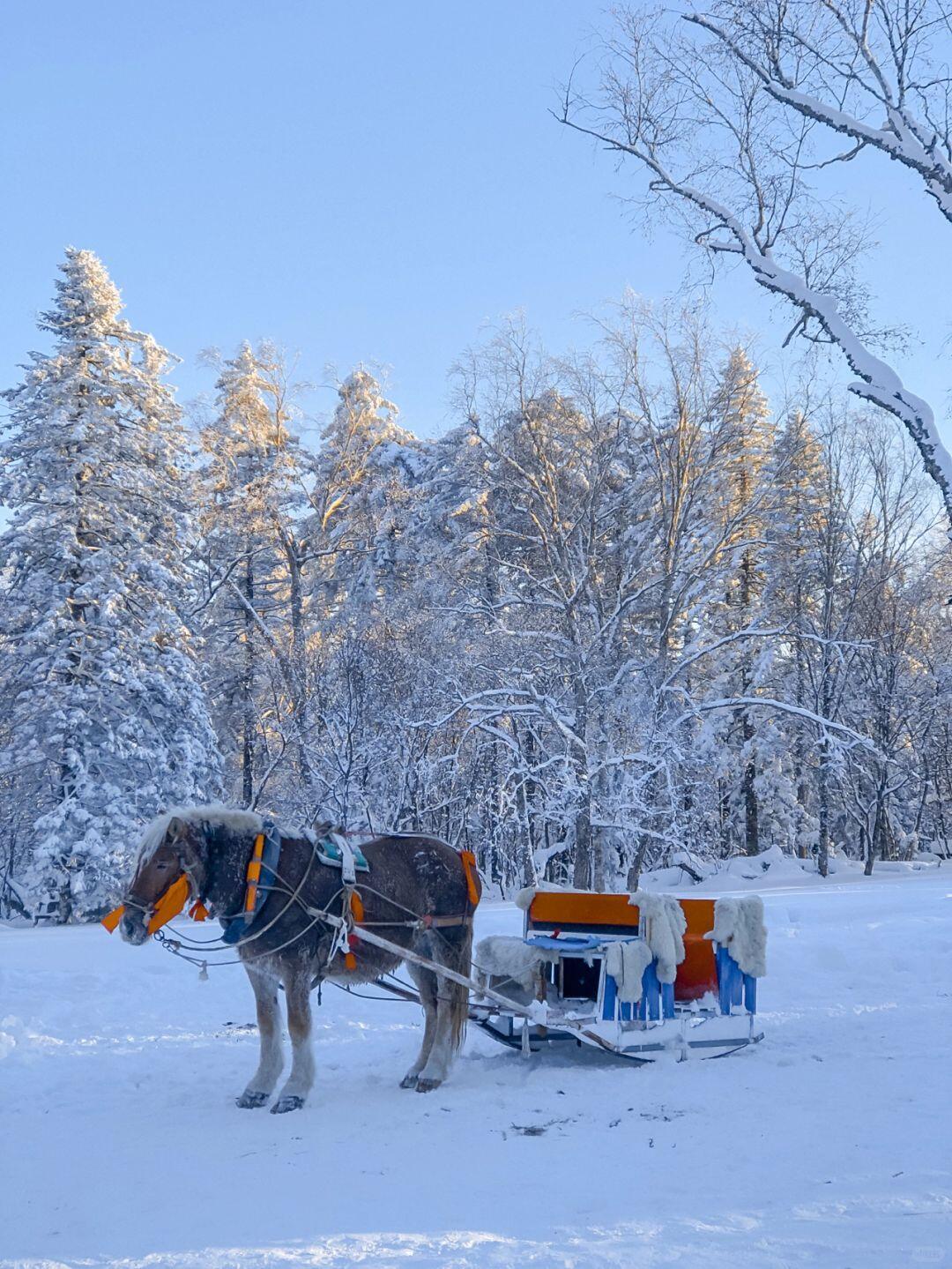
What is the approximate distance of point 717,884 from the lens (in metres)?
22.9

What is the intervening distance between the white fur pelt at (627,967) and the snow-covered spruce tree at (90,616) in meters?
13.8

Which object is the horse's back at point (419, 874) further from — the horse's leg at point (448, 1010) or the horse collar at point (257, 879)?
the horse collar at point (257, 879)

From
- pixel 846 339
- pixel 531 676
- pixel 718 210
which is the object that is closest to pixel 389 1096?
pixel 846 339

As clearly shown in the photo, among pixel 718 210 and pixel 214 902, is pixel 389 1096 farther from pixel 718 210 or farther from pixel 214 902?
pixel 718 210

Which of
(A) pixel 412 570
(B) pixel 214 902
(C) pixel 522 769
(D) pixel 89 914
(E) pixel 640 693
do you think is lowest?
(D) pixel 89 914

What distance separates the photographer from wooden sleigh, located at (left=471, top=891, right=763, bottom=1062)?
7.06 meters

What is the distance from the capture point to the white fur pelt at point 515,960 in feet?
25.0

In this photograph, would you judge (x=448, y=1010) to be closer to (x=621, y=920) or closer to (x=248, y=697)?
(x=621, y=920)

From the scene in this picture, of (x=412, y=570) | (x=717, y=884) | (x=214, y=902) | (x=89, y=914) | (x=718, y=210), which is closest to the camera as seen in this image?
(x=214, y=902)

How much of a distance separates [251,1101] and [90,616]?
15348mm

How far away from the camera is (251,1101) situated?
6.12 meters

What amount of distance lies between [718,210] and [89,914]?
54.1 feet

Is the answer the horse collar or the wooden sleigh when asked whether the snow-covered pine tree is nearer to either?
the wooden sleigh

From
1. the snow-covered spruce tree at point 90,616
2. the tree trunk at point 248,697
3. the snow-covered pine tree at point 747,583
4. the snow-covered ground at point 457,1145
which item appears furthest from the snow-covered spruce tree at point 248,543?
the snow-covered ground at point 457,1145
